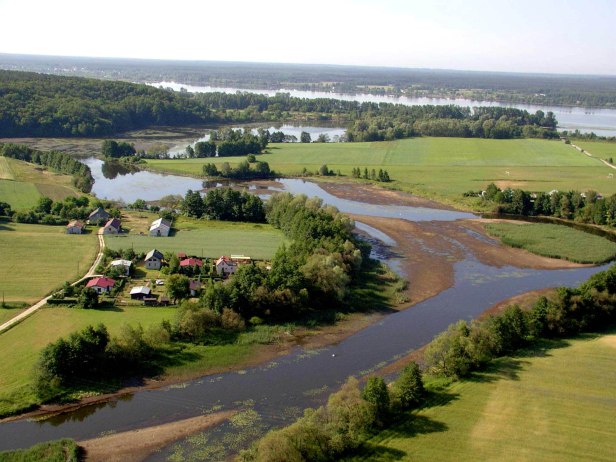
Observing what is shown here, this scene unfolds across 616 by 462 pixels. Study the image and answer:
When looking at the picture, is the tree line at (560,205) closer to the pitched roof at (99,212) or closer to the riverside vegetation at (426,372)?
the riverside vegetation at (426,372)

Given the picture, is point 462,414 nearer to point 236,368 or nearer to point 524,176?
point 236,368

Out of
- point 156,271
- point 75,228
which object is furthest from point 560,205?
point 75,228

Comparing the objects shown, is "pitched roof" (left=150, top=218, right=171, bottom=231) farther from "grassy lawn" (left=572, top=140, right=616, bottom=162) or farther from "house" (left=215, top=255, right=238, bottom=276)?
"grassy lawn" (left=572, top=140, right=616, bottom=162)

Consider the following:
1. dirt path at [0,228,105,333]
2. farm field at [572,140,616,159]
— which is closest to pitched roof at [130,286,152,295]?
dirt path at [0,228,105,333]

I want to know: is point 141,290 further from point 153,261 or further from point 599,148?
point 599,148

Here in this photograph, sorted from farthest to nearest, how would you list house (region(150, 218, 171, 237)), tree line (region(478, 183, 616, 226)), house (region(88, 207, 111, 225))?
tree line (region(478, 183, 616, 226)) < house (region(88, 207, 111, 225)) < house (region(150, 218, 171, 237))

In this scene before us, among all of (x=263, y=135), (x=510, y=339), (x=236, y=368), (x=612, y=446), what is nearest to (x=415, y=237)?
(x=510, y=339)

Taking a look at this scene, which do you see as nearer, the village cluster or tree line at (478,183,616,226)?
the village cluster
